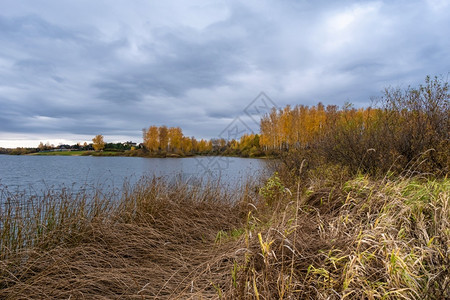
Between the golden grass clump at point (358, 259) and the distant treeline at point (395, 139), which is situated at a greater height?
the distant treeline at point (395, 139)

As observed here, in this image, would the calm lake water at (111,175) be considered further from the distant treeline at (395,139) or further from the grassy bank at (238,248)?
the distant treeline at (395,139)

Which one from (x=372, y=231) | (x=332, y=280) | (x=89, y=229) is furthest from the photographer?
(x=89, y=229)

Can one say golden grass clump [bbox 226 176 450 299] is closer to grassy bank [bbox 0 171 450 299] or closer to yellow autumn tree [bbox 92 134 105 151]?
grassy bank [bbox 0 171 450 299]

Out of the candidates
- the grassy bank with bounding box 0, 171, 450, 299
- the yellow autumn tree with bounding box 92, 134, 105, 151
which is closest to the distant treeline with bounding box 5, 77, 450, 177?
the grassy bank with bounding box 0, 171, 450, 299

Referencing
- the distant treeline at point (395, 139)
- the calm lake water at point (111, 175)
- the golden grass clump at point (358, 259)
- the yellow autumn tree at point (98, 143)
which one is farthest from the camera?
the yellow autumn tree at point (98, 143)

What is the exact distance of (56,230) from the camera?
158 inches

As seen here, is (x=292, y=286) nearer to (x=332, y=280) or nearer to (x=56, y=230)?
(x=332, y=280)

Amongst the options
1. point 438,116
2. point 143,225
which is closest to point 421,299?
point 143,225

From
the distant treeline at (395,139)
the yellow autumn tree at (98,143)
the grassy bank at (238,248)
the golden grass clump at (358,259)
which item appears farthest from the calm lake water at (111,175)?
the yellow autumn tree at (98,143)

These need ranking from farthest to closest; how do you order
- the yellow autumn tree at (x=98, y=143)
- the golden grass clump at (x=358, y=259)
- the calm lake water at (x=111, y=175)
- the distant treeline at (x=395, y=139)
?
1. the yellow autumn tree at (x=98, y=143)
2. the calm lake water at (x=111, y=175)
3. the distant treeline at (x=395, y=139)
4. the golden grass clump at (x=358, y=259)

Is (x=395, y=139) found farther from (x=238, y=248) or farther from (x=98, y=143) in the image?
(x=98, y=143)

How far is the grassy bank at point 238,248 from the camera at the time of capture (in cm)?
199

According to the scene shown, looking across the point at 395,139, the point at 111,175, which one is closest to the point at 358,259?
the point at 395,139

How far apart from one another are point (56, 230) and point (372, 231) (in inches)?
173
